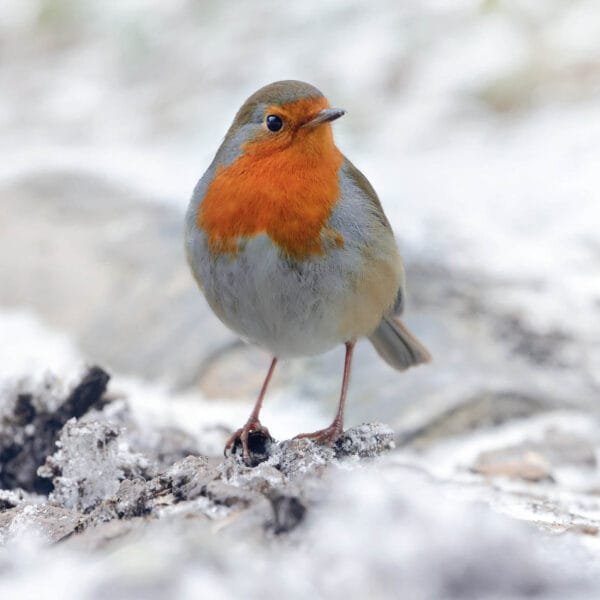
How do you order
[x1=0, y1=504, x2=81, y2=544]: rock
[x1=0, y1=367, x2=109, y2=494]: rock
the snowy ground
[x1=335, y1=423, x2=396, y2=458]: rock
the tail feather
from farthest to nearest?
the tail feather
[x1=0, y1=367, x2=109, y2=494]: rock
[x1=335, y1=423, x2=396, y2=458]: rock
[x1=0, y1=504, x2=81, y2=544]: rock
the snowy ground

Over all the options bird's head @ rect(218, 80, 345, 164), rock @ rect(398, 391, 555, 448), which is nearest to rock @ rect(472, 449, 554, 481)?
rock @ rect(398, 391, 555, 448)

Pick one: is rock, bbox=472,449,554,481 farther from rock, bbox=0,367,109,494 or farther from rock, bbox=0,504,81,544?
rock, bbox=0,504,81,544

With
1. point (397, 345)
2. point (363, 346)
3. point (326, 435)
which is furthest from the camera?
point (363, 346)

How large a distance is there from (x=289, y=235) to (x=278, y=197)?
0.12 meters

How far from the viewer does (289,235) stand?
3492 millimetres

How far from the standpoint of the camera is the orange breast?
3498 millimetres

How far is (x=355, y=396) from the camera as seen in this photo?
4.95m

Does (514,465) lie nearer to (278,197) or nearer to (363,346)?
(363,346)

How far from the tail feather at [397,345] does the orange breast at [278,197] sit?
1006 millimetres

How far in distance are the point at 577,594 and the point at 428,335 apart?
3.05 m

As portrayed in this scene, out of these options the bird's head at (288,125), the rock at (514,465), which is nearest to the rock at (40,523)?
the bird's head at (288,125)

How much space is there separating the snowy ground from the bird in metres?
0.55

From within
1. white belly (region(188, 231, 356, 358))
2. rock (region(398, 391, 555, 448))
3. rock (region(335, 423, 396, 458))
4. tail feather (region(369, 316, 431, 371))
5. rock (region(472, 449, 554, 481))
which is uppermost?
white belly (region(188, 231, 356, 358))

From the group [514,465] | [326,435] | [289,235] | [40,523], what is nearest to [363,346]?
[514,465]
